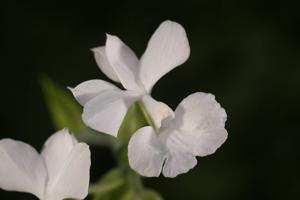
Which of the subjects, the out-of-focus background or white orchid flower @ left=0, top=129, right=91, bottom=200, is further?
the out-of-focus background

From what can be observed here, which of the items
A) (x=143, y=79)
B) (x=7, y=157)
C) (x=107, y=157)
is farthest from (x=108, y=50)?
(x=107, y=157)

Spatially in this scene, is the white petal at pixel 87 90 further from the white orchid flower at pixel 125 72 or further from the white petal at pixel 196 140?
the white petal at pixel 196 140

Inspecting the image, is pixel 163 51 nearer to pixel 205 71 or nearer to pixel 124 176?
pixel 124 176

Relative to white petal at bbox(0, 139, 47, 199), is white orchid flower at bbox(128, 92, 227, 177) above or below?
above

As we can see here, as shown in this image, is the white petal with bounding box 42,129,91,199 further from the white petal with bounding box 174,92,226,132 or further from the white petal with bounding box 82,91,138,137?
the white petal with bounding box 174,92,226,132

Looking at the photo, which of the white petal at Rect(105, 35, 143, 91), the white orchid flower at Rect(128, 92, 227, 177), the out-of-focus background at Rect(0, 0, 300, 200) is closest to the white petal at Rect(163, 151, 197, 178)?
the white orchid flower at Rect(128, 92, 227, 177)

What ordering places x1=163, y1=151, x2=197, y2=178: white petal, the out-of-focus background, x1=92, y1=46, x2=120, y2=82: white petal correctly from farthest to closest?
the out-of-focus background < x1=92, y1=46, x2=120, y2=82: white petal < x1=163, y1=151, x2=197, y2=178: white petal

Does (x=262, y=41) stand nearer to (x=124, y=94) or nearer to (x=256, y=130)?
(x=256, y=130)

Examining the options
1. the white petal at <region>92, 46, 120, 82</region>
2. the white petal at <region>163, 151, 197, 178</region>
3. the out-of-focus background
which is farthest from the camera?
the out-of-focus background
